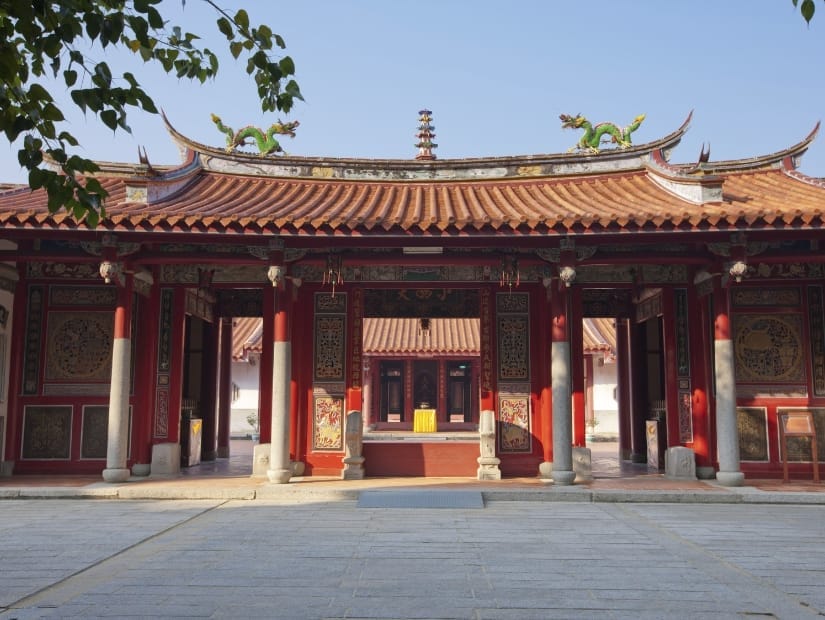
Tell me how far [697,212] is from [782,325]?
2.62 m

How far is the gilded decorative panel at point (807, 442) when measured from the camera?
10.4 metres

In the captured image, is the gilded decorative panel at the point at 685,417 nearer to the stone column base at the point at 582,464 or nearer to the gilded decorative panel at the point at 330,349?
the stone column base at the point at 582,464

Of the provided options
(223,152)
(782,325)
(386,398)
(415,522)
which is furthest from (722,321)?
(386,398)

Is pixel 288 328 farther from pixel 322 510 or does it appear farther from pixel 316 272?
pixel 322 510

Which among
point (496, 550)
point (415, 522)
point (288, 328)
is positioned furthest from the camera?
point (288, 328)

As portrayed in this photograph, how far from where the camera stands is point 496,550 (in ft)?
20.1

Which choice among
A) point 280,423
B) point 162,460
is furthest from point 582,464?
point 162,460

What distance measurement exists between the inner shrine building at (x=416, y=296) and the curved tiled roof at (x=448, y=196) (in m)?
0.04

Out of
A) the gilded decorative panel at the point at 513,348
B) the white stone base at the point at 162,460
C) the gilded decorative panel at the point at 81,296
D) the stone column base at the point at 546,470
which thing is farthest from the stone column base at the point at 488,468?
the gilded decorative panel at the point at 81,296

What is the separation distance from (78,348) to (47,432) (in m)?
1.23

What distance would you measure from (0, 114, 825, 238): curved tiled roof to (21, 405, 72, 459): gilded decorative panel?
2930mm

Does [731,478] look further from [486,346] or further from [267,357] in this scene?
[267,357]

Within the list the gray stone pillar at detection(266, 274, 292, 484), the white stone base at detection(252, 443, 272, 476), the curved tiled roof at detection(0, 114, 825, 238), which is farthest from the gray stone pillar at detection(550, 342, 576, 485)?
the white stone base at detection(252, 443, 272, 476)

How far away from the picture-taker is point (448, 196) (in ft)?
40.7
